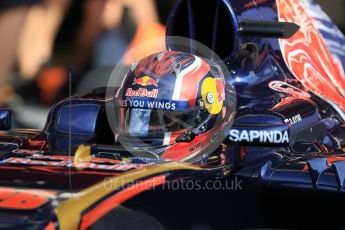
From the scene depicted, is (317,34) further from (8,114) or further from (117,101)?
(8,114)

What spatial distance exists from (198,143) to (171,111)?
17 cm

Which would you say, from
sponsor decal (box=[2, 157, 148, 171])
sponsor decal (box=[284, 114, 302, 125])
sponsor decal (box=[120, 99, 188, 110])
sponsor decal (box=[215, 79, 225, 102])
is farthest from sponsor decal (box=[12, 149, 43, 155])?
sponsor decal (box=[284, 114, 302, 125])

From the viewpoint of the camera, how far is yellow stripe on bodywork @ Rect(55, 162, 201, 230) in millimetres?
2084

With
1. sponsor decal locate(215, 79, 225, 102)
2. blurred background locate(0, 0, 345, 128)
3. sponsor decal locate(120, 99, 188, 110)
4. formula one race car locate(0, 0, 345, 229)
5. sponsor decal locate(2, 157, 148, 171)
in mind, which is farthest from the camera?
blurred background locate(0, 0, 345, 128)

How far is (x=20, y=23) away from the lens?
19.9 feet

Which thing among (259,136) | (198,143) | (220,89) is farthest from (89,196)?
(220,89)

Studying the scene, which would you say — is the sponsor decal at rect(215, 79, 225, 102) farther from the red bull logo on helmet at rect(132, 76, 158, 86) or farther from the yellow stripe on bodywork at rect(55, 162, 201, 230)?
the yellow stripe on bodywork at rect(55, 162, 201, 230)

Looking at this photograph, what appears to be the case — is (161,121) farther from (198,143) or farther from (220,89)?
(220,89)

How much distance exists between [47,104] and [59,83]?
211mm

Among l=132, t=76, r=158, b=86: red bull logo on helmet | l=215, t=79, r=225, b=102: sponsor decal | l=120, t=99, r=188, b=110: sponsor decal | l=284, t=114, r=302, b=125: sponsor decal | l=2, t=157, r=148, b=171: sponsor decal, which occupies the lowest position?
l=2, t=157, r=148, b=171: sponsor decal

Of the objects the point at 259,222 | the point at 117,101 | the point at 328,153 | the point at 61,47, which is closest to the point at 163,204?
the point at 259,222

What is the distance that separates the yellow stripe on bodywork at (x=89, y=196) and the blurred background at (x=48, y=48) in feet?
12.1

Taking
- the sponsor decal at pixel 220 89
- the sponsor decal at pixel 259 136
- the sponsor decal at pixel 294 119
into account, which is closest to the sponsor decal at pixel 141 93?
the sponsor decal at pixel 220 89

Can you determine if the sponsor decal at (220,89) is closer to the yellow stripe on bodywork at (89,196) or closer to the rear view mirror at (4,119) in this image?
the yellow stripe on bodywork at (89,196)
